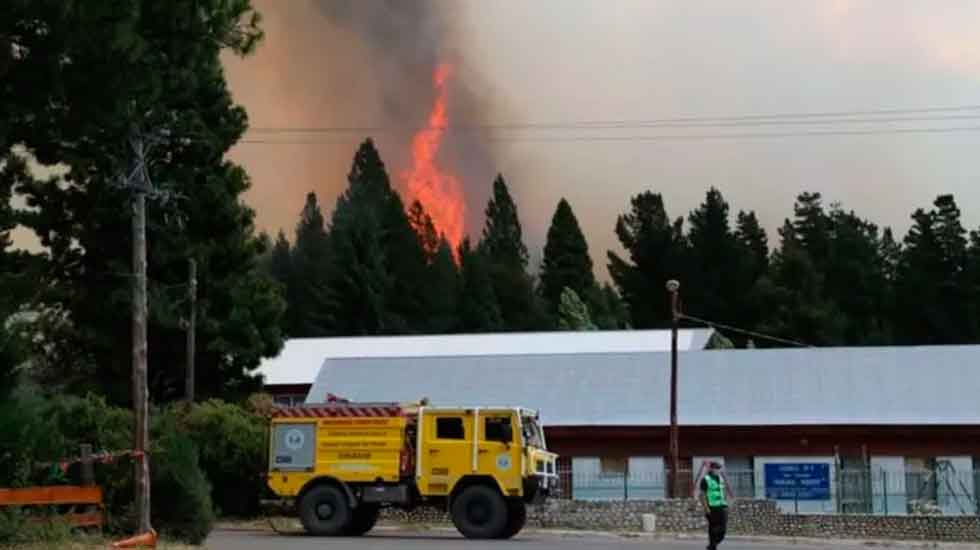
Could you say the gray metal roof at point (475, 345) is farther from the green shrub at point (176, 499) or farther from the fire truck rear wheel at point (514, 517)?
the green shrub at point (176, 499)

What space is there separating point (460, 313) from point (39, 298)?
6660 centimetres

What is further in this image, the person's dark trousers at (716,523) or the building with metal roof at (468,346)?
the building with metal roof at (468,346)

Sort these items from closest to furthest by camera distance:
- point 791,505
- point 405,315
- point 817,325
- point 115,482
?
point 115,482 < point 791,505 < point 817,325 < point 405,315

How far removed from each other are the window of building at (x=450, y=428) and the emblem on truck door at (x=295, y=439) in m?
Answer: 3.45

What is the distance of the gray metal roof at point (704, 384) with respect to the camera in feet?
145

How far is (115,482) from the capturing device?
24188 millimetres

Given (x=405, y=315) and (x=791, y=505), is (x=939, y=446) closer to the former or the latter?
(x=791, y=505)

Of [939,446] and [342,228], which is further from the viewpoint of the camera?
[342,228]

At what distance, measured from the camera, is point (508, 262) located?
115000 millimetres

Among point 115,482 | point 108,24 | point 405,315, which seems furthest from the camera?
point 405,315

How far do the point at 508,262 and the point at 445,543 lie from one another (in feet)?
285

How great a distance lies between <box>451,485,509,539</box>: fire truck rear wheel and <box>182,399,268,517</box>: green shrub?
755cm

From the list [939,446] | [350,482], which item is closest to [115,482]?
[350,482]

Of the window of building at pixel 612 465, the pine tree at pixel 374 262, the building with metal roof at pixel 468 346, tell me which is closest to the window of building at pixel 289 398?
the building with metal roof at pixel 468 346
